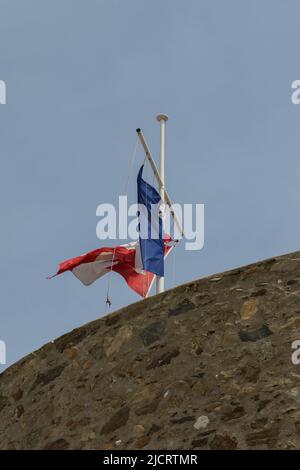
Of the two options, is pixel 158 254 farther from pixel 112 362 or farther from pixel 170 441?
pixel 170 441

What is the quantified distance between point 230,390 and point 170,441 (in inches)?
24.0

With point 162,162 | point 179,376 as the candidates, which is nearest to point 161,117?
point 162,162

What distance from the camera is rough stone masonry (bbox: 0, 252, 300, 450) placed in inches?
282

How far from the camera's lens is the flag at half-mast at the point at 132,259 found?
1389 centimetres

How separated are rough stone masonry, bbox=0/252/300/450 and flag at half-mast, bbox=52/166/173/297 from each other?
509cm

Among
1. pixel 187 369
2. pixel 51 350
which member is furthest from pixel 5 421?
pixel 187 369

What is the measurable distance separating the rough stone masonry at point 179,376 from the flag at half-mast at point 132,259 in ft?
16.7

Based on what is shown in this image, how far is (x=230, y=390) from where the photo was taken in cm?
735

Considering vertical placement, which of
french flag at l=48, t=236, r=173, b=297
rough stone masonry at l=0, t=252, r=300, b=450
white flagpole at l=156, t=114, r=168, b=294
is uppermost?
white flagpole at l=156, t=114, r=168, b=294

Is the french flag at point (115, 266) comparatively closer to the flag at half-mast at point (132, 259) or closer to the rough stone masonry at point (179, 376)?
the flag at half-mast at point (132, 259)

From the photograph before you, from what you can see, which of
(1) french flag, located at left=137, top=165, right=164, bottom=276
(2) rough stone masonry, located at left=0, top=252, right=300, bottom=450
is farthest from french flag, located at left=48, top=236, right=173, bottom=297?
(2) rough stone masonry, located at left=0, top=252, right=300, bottom=450

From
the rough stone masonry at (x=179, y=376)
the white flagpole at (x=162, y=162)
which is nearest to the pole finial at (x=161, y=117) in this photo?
the white flagpole at (x=162, y=162)

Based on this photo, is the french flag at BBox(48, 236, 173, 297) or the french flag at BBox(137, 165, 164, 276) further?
the french flag at BBox(48, 236, 173, 297)

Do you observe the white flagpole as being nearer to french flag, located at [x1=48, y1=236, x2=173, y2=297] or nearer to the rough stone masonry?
french flag, located at [x1=48, y1=236, x2=173, y2=297]
